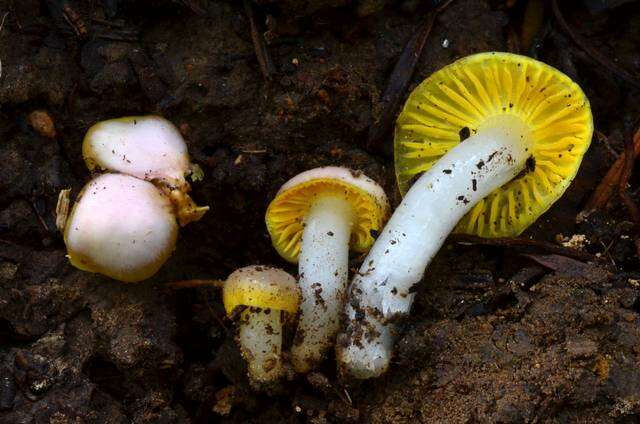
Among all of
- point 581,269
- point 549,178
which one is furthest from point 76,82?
point 581,269

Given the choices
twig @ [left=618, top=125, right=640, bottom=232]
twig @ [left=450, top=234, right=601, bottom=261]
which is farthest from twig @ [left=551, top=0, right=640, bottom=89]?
twig @ [left=450, top=234, right=601, bottom=261]

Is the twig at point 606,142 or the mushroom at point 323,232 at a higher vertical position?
the twig at point 606,142

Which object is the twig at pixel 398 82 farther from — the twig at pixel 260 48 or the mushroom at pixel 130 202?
the mushroom at pixel 130 202

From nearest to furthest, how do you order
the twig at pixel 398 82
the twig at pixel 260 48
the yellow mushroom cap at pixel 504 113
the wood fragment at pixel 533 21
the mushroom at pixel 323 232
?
the yellow mushroom cap at pixel 504 113 < the mushroom at pixel 323 232 < the twig at pixel 260 48 < the twig at pixel 398 82 < the wood fragment at pixel 533 21

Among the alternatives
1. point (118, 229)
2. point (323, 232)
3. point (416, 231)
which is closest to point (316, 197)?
point (323, 232)

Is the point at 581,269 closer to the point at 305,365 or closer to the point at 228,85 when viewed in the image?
the point at 305,365

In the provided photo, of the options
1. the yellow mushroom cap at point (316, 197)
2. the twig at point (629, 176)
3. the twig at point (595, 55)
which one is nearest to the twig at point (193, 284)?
the yellow mushroom cap at point (316, 197)

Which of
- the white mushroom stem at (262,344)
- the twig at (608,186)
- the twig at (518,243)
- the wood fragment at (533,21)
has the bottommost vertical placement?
the white mushroom stem at (262,344)
